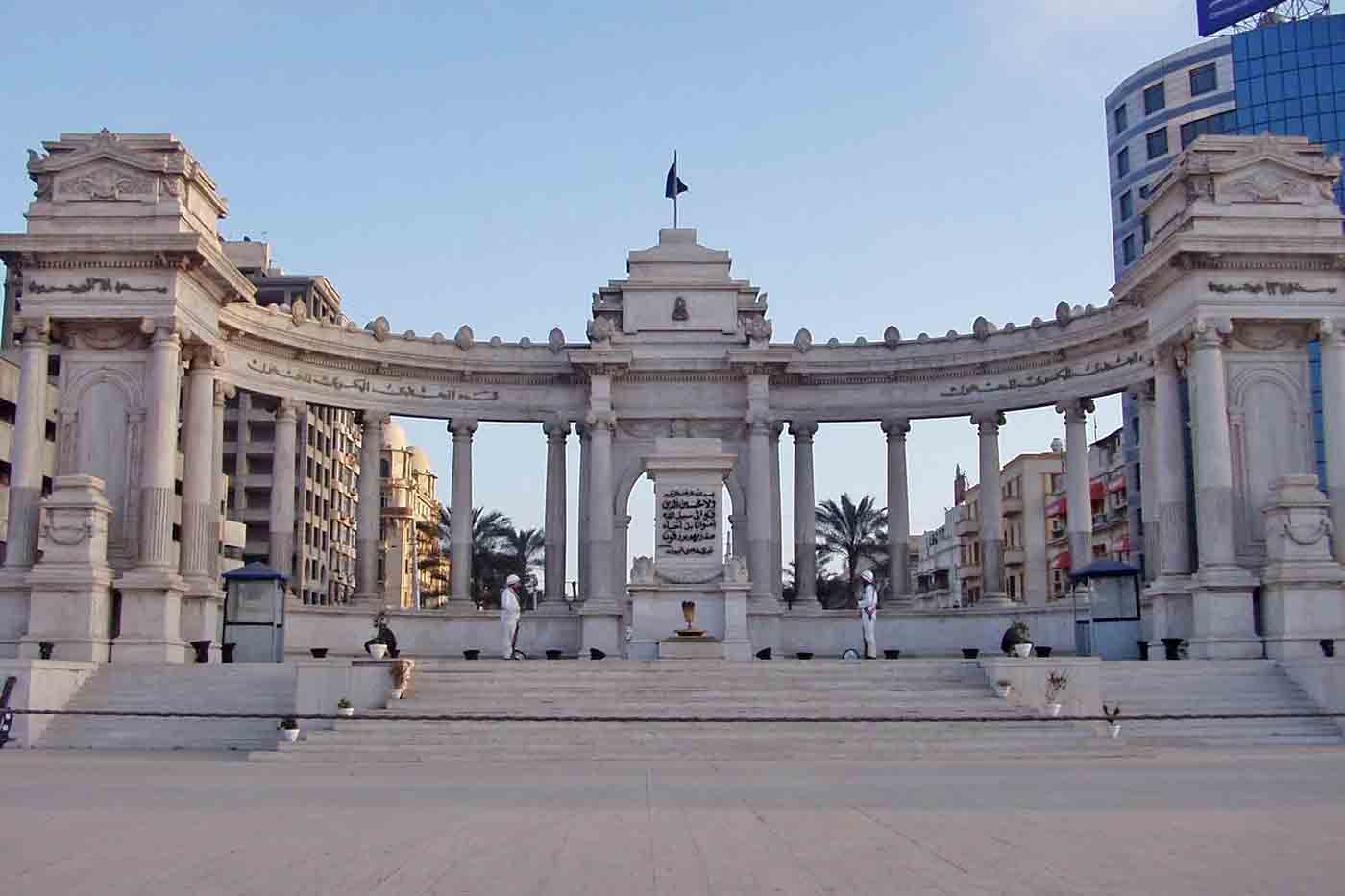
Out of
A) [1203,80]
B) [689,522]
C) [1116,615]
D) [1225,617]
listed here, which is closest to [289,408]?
[689,522]

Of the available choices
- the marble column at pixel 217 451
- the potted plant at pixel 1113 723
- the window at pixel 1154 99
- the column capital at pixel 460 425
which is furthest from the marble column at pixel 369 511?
the window at pixel 1154 99

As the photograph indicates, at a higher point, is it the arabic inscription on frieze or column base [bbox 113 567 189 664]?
the arabic inscription on frieze

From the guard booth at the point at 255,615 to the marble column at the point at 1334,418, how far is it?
30.9 metres

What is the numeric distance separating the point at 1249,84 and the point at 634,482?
2536 inches

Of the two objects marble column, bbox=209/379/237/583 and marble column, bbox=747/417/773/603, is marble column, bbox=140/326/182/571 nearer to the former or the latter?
marble column, bbox=209/379/237/583

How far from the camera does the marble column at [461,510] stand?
53688 mm

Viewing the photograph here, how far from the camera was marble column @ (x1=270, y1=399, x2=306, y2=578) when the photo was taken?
49719 millimetres

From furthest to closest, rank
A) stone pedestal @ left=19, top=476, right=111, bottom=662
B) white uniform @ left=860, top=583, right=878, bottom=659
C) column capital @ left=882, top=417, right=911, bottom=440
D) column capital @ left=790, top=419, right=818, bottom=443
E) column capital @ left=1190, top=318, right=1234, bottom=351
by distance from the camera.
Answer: column capital @ left=790, top=419, right=818, bottom=443 → column capital @ left=882, top=417, right=911, bottom=440 → white uniform @ left=860, top=583, right=878, bottom=659 → column capital @ left=1190, top=318, right=1234, bottom=351 → stone pedestal @ left=19, top=476, right=111, bottom=662

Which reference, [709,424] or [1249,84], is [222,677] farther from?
[1249,84]

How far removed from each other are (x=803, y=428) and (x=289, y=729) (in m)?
31.1

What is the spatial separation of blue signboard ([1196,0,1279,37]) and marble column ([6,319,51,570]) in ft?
267

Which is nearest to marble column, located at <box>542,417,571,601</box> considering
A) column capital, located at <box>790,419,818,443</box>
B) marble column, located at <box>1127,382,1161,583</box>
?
column capital, located at <box>790,419,818,443</box>

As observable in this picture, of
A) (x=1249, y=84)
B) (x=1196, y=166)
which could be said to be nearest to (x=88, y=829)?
(x=1196, y=166)

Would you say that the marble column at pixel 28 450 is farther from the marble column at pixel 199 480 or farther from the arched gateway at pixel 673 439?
the marble column at pixel 199 480
